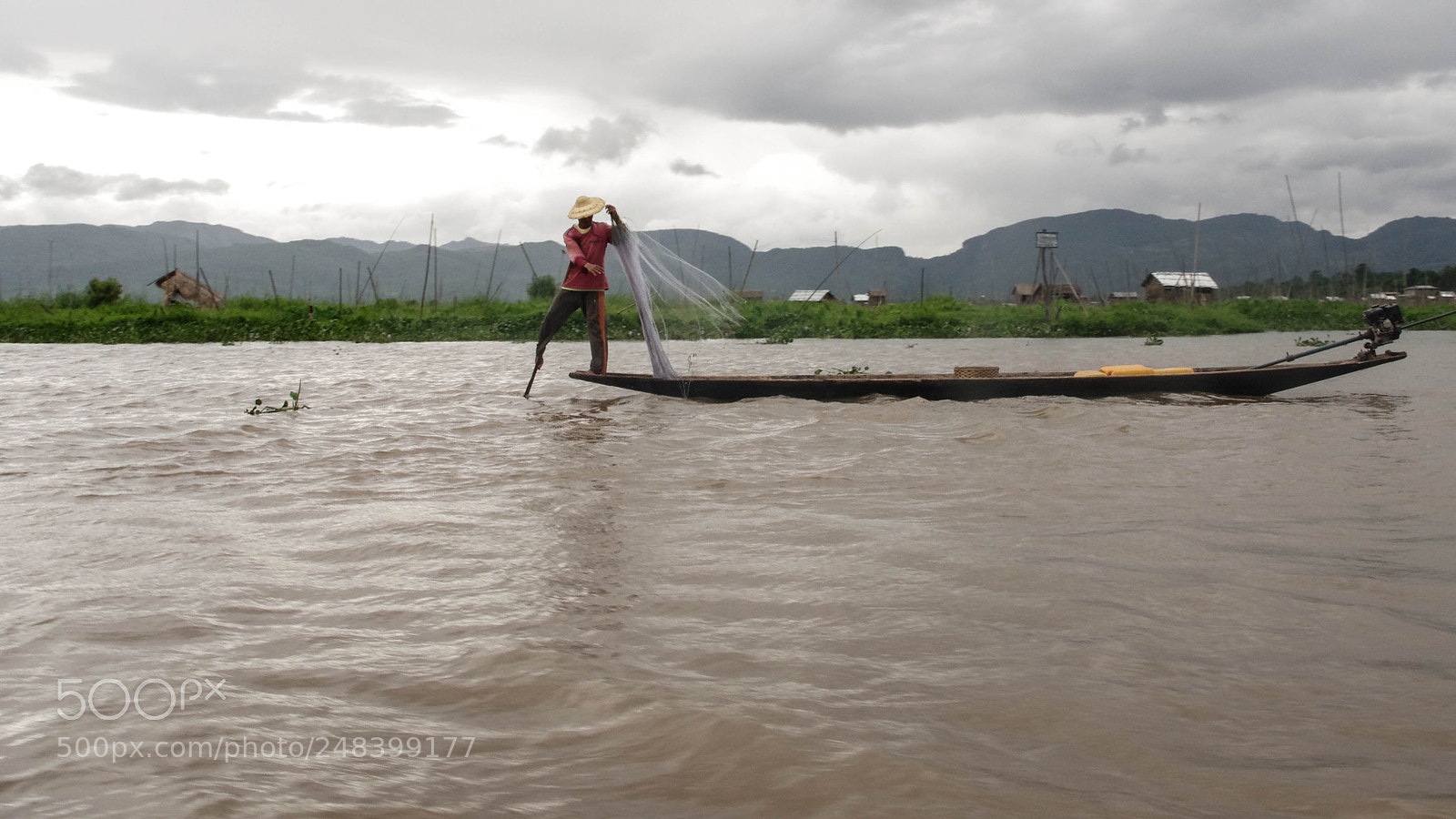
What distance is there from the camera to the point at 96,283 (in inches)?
885

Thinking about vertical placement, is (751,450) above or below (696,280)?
below

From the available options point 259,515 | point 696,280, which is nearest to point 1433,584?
point 259,515

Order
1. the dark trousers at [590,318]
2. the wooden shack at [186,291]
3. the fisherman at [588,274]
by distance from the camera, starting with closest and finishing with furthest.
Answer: the fisherman at [588,274] < the dark trousers at [590,318] < the wooden shack at [186,291]

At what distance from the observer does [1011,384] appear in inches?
293

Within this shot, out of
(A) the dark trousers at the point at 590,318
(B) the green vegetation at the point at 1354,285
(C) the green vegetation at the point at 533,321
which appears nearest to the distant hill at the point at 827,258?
(B) the green vegetation at the point at 1354,285

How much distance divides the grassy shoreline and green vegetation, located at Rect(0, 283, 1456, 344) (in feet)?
0.10

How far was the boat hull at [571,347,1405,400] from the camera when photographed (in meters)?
7.45

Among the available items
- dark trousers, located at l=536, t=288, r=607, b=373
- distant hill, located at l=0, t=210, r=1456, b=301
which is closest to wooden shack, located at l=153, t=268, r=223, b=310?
dark trousers, located at l=536, t=288, r=607, b=373

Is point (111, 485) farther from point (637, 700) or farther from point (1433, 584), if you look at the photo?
point (1433, 584)

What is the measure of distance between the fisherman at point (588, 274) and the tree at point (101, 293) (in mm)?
19729

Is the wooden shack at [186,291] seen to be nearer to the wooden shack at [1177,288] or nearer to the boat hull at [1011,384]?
the boat hull at [1011,384]

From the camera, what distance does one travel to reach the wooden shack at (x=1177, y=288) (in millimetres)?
41094

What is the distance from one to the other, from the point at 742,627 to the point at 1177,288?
4442cm

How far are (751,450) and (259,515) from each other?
2.62m
